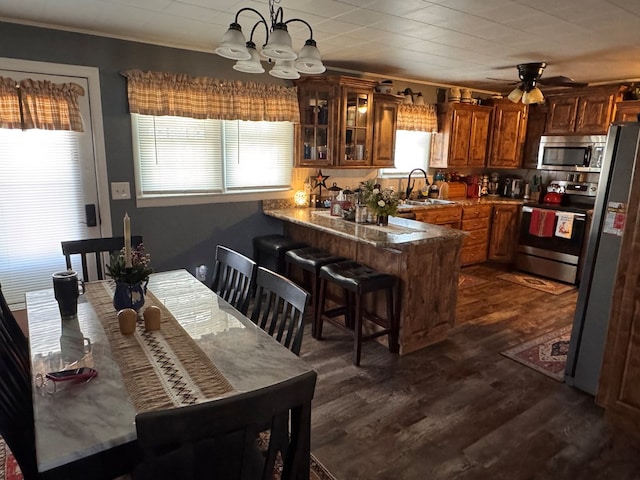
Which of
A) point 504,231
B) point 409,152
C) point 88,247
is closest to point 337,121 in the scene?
point 409,152

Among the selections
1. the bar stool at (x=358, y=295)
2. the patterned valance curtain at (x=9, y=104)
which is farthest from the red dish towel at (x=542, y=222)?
the patterned valance curtain at (x=9, y=104)

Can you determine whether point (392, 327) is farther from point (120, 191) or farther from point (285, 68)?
point (120, 191)

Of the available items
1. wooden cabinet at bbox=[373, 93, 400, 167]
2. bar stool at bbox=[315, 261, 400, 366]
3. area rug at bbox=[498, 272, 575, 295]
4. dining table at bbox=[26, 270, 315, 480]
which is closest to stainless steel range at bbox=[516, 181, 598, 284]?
area rug at bbox=[498, 272, 575, 295]

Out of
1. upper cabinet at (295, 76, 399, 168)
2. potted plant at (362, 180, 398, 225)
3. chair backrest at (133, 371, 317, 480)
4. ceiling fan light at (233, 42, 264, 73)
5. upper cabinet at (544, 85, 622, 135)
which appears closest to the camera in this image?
chair backrest at (133, 371, 317, 480)

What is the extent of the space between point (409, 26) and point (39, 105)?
109 inches

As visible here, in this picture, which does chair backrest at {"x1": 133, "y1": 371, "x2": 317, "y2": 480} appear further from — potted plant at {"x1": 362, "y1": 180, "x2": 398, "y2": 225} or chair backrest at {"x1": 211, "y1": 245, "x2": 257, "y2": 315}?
potted plant at {"x1": 362, "y1": 180, "x2": 398, "y2": 225}

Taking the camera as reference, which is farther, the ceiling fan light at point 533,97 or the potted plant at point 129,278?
the ceiling fan light at point 533,97

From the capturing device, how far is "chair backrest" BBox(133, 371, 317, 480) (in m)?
0.90

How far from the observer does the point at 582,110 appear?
16.6 feet

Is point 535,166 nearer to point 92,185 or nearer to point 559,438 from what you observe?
point 559,438

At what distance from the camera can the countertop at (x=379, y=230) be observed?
303 cm

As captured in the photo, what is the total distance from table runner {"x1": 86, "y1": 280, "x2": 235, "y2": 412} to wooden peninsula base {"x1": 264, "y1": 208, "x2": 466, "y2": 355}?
1.63 metres

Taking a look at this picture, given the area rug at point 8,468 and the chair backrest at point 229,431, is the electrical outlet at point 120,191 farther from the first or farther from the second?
the chair backrest at point 229,431

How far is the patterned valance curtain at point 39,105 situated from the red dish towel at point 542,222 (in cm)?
500
